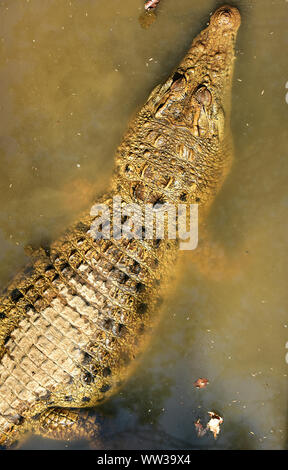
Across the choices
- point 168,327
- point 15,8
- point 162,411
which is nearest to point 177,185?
point 168,327

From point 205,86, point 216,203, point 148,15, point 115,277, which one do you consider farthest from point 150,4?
point 115,277

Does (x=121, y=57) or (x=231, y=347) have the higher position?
(x=121, y=57)

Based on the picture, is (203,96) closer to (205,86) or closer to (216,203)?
(205,86)

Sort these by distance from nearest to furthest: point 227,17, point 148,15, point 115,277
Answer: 1. point 115,277
2. point 227,17
3. point 148,15

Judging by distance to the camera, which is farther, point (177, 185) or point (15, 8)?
point (15, 8)

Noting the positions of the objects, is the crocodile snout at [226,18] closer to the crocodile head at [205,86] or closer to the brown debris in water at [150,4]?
the crocodile head at [205,86]

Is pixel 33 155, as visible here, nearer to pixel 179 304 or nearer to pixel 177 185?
pixel 177 185

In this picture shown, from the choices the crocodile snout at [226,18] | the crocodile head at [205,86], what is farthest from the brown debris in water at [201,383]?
the crocodile snout at [226,18]
